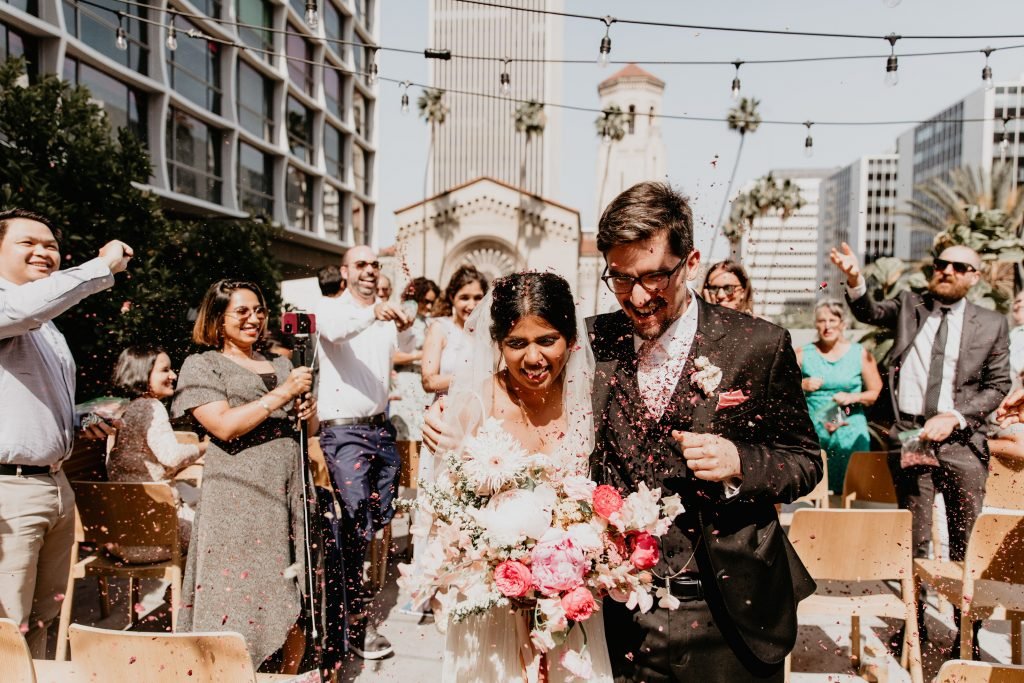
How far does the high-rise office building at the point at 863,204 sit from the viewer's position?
104438mm

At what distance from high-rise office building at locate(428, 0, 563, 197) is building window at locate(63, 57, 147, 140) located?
50.2m

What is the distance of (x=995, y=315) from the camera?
11.8 ft

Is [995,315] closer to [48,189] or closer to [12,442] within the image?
[12,442]

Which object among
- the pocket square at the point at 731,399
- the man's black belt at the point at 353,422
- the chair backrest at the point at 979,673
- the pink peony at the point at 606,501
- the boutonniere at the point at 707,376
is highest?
the boutonniere at the point at 707,376

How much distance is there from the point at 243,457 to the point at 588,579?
201 centimetres

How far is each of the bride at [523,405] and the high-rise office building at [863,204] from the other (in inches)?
4288

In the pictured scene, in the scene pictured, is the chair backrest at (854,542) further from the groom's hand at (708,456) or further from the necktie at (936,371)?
the groom's hand at (708,456)

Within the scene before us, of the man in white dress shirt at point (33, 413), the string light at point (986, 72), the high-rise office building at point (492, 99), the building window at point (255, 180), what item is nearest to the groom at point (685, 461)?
the man in white dress shirt at point (33, 413)

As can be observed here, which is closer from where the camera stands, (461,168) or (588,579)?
(588,579)

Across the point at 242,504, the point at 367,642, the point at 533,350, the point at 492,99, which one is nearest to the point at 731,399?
the point at 533,350

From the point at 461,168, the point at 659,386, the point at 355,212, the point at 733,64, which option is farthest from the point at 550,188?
the point at 659,386

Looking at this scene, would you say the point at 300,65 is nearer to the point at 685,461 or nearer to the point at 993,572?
the point at 993,572

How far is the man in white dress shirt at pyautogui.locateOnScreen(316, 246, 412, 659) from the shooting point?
145 inches

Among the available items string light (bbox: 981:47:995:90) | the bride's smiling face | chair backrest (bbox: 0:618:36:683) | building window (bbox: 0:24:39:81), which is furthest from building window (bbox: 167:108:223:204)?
the bride's smiling face
